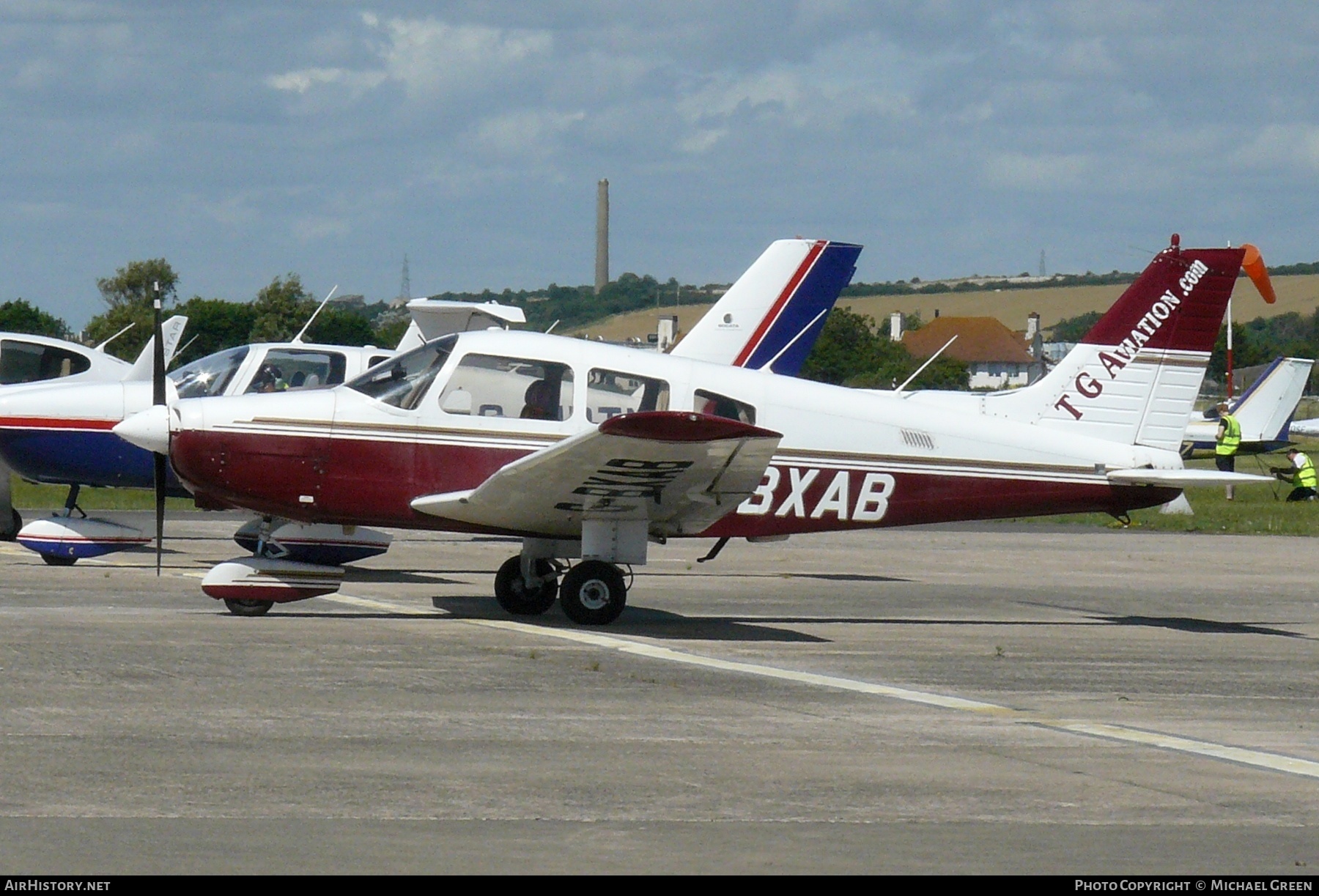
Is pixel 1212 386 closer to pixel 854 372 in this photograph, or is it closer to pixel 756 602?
pixel 854 372

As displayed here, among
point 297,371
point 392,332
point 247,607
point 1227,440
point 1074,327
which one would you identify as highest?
point 1074,327

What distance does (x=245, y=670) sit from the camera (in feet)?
29.3

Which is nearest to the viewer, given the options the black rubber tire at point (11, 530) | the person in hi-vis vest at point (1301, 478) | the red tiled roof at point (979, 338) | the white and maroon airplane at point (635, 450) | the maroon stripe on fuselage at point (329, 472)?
the white and maroon airplane at point (635, 450)

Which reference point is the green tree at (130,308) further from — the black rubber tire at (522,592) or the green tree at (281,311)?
the black rubber tire at (522,592)

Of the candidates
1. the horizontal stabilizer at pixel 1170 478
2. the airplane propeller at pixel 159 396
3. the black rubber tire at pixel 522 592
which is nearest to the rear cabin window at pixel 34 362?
the airplane propeller at pixel 159 396

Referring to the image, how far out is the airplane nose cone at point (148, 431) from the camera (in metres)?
11.2

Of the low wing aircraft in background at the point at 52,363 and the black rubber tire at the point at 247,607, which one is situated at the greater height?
the low wing aircraft in background at the point at 52,363

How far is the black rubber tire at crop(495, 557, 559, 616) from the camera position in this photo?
12.2 metres

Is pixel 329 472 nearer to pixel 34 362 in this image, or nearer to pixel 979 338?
pixel 34 362

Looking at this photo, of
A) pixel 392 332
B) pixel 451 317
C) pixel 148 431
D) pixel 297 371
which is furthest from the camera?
pixel 392 332

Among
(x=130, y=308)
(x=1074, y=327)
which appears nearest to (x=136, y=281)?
(x=130, y=308)

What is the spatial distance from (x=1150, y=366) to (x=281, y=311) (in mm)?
55673

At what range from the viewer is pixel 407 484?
11477 millimetres

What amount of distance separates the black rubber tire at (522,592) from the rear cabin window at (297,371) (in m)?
3.78
